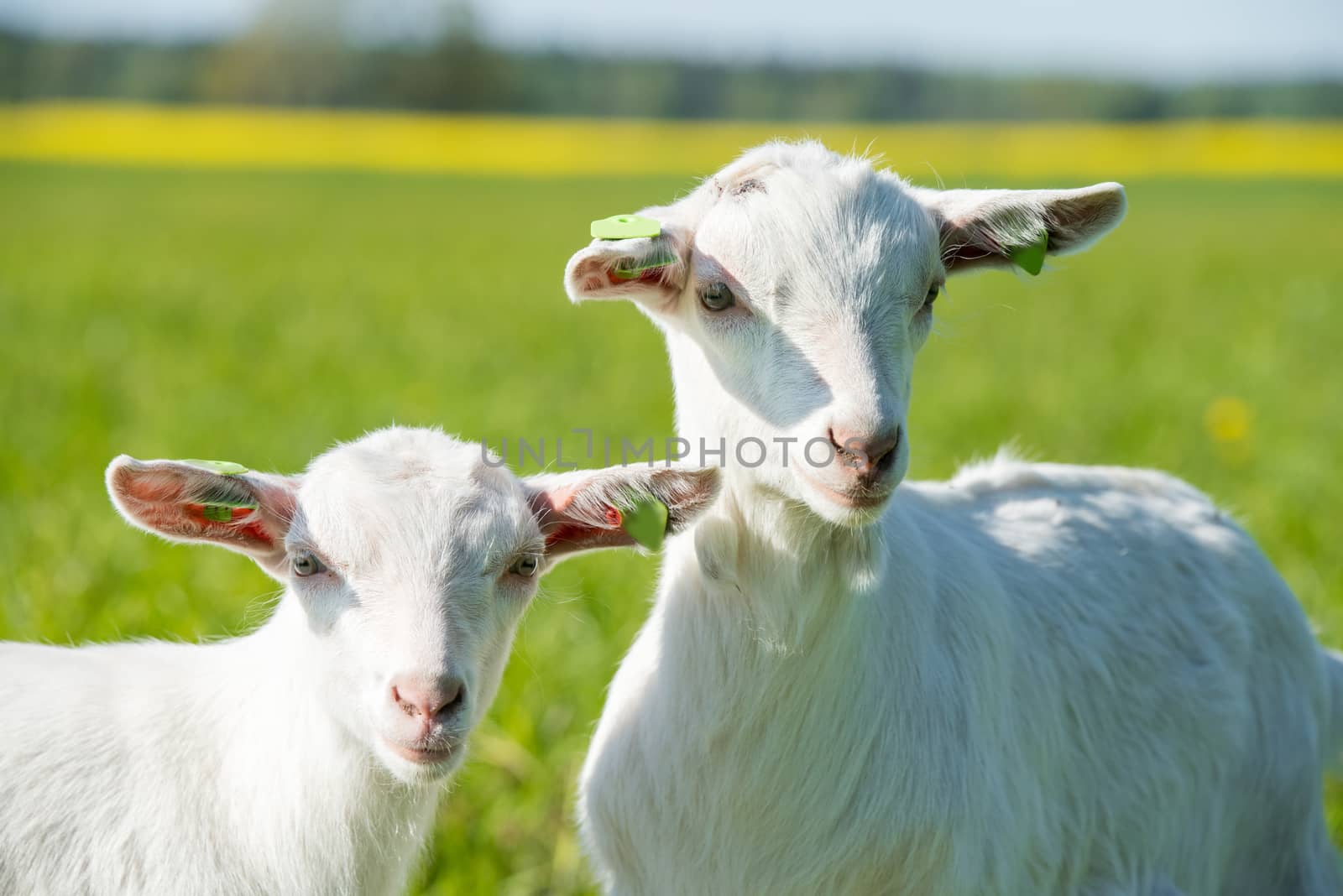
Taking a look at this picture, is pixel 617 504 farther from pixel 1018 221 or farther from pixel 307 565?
pixel 1018 221

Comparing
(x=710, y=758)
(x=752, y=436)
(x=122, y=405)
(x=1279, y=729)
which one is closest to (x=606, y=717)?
(x=710, y=758)

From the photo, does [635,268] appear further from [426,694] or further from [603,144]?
[603,144]

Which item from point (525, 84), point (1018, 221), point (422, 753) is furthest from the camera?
point (525, 84)

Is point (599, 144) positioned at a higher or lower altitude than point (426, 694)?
lower

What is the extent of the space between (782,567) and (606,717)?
72 cm

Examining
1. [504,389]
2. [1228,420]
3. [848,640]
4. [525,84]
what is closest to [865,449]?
[848,640]

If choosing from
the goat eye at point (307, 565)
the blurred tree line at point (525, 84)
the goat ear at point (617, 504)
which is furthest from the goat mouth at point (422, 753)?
the blurred tree line at point (525, 84)

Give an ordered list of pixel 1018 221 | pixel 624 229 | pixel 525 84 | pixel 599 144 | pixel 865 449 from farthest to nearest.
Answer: pixel 525 84
pixel 599 144
pixel 1018 221
pixel 624 229
pixel 865 449

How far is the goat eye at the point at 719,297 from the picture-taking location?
2.92 meters

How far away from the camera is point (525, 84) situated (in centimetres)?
7256

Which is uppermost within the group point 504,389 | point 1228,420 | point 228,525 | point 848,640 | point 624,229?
point 624,229

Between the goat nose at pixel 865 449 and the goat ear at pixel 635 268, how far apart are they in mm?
600

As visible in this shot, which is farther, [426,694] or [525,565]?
[525,565]

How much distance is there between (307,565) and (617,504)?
72 cm
